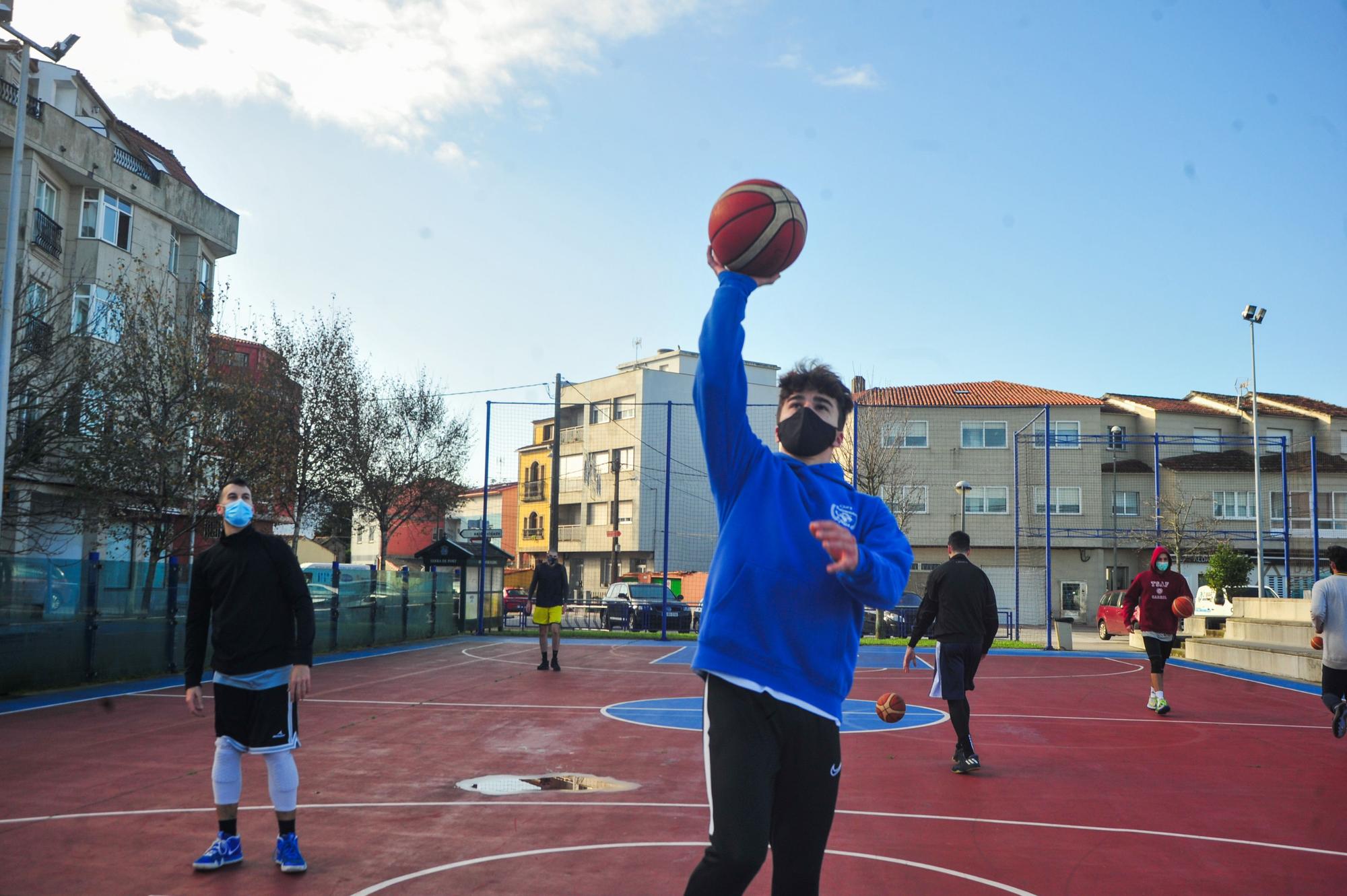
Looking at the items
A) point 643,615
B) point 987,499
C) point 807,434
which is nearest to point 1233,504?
point 987,499

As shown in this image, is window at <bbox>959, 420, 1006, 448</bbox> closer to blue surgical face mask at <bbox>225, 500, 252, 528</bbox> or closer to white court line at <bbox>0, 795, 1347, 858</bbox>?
white court line at <bbox>0, 795, 1347, 858</bbox>

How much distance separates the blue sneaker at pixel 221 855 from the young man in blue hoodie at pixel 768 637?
328cm

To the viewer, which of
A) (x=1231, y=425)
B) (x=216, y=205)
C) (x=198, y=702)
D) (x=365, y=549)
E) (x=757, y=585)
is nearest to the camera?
(x=757, y=585)

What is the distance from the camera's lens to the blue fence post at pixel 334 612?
66.8ft

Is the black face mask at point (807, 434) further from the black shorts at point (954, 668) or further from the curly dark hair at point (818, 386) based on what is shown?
the black shorts at point (954, 668)

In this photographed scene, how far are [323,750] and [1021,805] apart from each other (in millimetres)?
5566

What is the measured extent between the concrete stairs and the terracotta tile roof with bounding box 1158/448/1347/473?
23905mm

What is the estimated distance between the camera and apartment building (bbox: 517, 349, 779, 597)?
46250 mm

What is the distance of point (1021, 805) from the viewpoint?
7020 mm

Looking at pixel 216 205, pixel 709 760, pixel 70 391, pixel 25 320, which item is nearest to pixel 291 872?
pixel 709 760

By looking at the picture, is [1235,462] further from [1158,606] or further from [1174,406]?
[1158,606]

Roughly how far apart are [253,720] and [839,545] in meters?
3.78

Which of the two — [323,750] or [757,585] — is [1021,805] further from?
[323,750]

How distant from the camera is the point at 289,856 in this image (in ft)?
16.6
